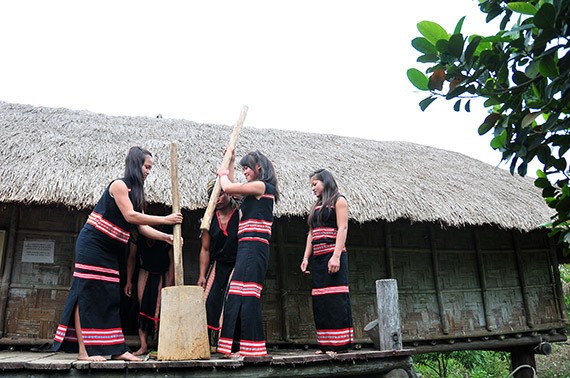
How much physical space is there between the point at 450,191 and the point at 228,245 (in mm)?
3433

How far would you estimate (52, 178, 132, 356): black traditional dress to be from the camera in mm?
3092

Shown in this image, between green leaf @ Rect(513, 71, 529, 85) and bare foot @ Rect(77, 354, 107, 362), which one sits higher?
green leaf @ Rect(513, 71, 529, 85)

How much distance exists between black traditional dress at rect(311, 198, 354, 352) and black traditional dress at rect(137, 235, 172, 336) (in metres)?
1.31

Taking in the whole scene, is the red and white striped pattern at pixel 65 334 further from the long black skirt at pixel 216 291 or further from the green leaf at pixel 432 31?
the green leaf at pixel 432 31

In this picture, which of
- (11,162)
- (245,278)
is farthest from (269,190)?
(11,162)

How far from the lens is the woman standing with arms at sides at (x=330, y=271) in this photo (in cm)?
364

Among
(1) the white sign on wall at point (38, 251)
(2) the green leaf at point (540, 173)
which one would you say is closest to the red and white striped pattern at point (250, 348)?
(2) the green leaf at point (540, 173)

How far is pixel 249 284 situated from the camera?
333 centimetres

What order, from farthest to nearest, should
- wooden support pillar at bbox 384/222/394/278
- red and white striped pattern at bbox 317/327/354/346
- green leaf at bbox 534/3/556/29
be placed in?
wooden support pillar at bbox 384/222/394/278 < red and white striped pattern at bbox 317/327/354/346 < green leaf at bbox 534/3/556/29

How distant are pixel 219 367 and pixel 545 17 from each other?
7.98 ft

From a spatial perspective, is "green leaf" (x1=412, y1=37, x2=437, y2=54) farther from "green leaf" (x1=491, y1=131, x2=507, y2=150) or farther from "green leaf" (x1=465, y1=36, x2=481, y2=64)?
"green leaf" (x1=491, y1=131, x2=507, y2=150)

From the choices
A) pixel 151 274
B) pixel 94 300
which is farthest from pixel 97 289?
pixel 151 274

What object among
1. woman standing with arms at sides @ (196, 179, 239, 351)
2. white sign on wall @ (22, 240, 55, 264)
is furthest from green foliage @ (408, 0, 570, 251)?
white sign on wall @ (22, 240, 55, 264)

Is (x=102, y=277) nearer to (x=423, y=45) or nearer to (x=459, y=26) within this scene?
(x=423, y=45)
